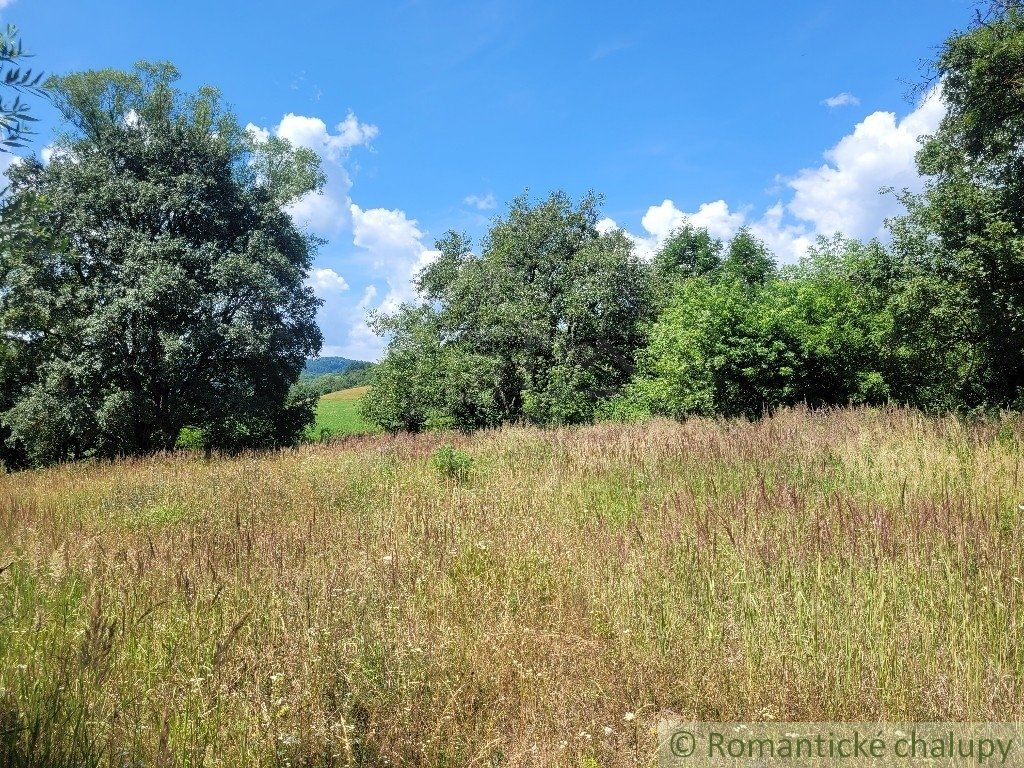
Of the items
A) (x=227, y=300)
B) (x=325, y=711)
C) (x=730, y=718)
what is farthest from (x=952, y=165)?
(x=227, y=300)

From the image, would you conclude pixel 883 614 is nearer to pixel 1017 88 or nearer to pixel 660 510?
pixel 660 510

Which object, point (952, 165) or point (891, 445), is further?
point (952, 165)

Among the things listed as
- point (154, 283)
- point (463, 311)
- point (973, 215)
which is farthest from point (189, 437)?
point (973, 215)

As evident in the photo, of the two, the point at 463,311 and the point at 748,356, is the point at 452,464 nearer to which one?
the point at 748,356

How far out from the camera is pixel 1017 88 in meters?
10.6

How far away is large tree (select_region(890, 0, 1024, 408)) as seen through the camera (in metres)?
11.0

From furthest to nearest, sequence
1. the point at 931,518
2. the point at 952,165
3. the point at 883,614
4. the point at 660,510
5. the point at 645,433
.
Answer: the point at 952,165
the point at 645,433
the point at 660,510
the point at 931,518
the point at 883,614

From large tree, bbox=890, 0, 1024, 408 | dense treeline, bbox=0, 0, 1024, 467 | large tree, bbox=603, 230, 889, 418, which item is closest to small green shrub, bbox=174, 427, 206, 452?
dense treeline, bbox=0, 0, 1024, 467

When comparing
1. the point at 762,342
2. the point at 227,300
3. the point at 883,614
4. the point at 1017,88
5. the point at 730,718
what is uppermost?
the point at 1017,88

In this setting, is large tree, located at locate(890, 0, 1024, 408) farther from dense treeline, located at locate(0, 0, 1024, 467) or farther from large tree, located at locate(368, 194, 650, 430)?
large tree, located at locate(368, 194, 650, 430)

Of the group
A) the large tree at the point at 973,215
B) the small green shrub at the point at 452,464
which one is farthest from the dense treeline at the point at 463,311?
the small green shrub at the point at 452,464

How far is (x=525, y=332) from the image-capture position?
68.9ft

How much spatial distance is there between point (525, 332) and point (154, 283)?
469 inches

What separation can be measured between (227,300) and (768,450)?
17.2 meters
